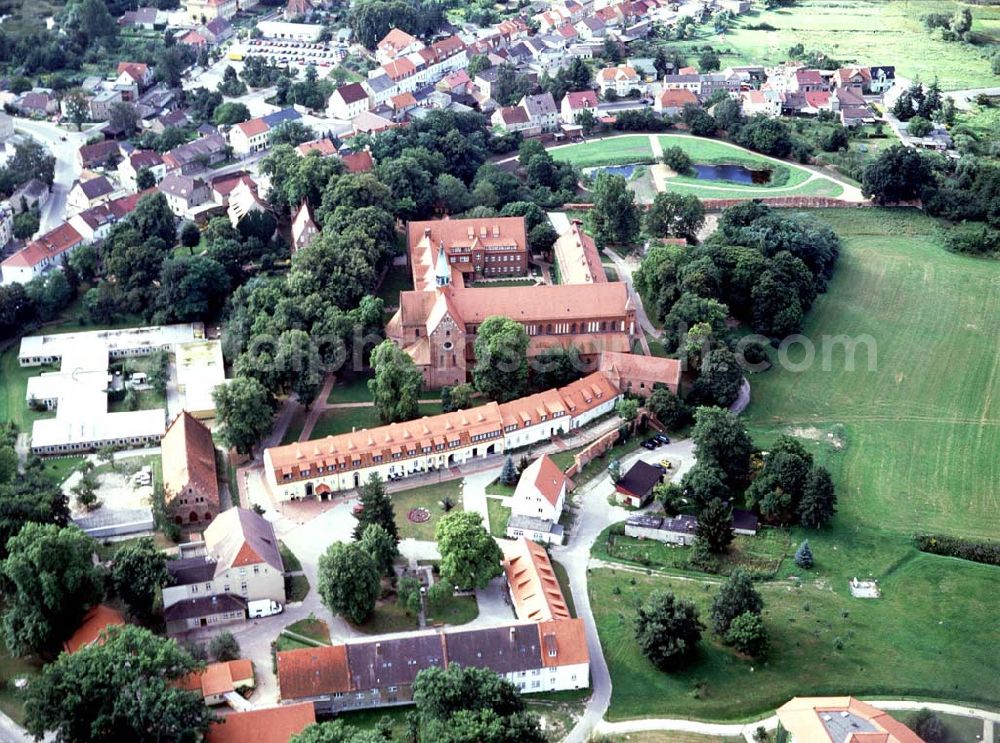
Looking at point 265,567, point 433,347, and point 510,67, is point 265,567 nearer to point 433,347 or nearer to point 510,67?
point 433,347

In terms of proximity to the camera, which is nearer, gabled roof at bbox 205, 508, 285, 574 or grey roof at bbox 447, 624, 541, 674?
grey roof at bbox 447, 624, 541, 674

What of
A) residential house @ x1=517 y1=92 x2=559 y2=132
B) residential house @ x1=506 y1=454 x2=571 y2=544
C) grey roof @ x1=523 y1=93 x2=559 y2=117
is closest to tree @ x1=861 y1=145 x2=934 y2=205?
residential house @ x1=517 y1=92 x2=559 y2=132

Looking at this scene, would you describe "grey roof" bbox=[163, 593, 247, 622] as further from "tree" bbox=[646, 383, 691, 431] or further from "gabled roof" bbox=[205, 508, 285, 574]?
"tree" bbox=[646, 383, 691, 431]

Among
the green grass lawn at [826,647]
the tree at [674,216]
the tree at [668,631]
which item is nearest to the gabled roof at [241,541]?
the green grass lawn at [826,647]

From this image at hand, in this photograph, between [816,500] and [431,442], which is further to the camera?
[431,442]

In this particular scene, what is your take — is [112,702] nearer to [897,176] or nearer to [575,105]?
A: [897,176]

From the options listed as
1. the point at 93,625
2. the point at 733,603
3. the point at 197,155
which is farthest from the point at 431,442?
the point at 197,155
